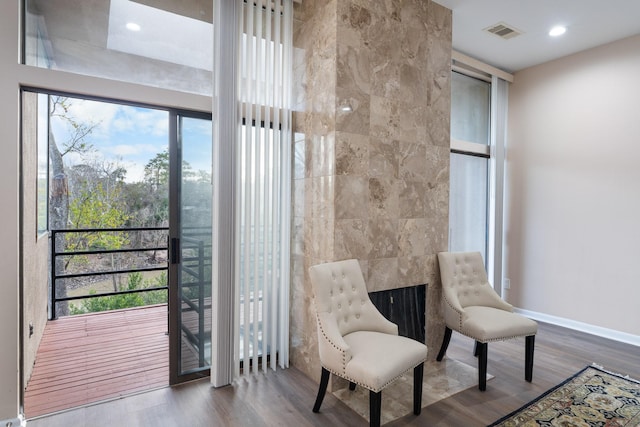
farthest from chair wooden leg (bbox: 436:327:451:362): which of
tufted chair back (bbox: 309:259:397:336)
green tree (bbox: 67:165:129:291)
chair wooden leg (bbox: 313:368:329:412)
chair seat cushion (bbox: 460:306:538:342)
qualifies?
green tree (bbox: 67:165:129:291)

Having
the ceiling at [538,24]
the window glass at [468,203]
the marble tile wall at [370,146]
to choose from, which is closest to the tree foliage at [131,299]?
the marble tile wall at [370,146]

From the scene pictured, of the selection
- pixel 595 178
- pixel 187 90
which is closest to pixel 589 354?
pixel 595 178

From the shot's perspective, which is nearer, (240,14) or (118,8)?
(118,8)

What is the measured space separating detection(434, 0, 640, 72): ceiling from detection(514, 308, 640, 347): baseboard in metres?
3.22

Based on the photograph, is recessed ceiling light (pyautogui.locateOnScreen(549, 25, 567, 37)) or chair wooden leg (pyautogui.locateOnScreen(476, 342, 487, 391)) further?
recessed ceiling light (pyautogui.locateOnScreen(549, 25, 567, 37))

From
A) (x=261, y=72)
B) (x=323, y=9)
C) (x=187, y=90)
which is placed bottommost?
(x=187, y=90)

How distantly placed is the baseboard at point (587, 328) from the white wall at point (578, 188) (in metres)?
0.04

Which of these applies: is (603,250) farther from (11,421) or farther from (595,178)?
(11,421)

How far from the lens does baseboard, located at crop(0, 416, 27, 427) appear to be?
2.12m

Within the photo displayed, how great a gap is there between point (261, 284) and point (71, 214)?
3224 millimetres

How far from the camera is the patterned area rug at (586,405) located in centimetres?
227

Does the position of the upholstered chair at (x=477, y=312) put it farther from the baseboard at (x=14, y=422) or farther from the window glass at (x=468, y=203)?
the baseboard at (x=14, y=422)

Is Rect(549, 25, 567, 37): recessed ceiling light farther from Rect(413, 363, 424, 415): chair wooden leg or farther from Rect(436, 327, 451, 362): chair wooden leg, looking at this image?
Rect(413, 363, 424, 415): chair wooden leg

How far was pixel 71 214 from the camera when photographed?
454cm
